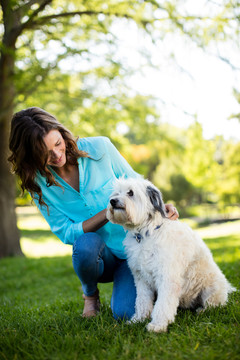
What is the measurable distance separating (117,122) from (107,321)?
801 centimetres

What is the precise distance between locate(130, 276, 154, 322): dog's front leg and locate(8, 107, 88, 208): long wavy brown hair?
1172mm

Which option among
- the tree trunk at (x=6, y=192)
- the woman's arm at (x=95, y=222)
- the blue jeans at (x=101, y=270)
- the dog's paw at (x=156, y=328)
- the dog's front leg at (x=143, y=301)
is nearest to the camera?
the dog's paw at (x=156, y=328)

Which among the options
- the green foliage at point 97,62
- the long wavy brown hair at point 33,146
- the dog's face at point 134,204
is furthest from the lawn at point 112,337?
the green foliage at point 97,62

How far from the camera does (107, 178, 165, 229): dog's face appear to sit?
2.93 m

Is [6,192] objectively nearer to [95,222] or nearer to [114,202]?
[95,222]

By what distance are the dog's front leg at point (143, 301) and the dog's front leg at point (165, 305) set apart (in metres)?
0.27

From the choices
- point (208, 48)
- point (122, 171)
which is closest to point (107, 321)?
point (122, 171)

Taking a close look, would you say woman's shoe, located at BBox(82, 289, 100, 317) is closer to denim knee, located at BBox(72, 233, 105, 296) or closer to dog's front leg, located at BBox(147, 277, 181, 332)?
denim knee, located at BBox(72, 233, 105, 296)

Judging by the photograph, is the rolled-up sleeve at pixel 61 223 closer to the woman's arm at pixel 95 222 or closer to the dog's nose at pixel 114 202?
the woman's arm at pixel 95 222

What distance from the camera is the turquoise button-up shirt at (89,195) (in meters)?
3.41

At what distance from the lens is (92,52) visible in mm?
9039

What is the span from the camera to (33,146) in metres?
3.13

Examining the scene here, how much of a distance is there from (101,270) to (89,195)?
70cm

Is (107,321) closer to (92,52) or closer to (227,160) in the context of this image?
(92,52)
